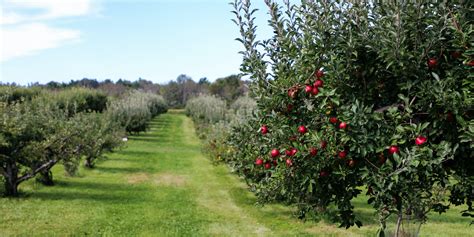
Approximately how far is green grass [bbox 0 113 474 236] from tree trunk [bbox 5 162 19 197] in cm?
38

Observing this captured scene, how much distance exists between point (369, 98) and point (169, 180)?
15.2m

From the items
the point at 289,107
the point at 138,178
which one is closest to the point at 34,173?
the point at 138,178

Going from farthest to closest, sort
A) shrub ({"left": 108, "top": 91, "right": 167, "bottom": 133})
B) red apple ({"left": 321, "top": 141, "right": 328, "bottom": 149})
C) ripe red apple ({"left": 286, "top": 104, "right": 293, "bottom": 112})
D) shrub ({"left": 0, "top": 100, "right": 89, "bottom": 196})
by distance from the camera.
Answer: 1. shrub ({"left": 108, "top": 91, "right": 167, "bottom": 133})
2. shrub ({"left": 0, "top": 100, "right": 89, "bottom": 196})
3. ripe red apple ({"left": 286, "top": 104, "right": 293, "bottom": 112})
4. red apple ({"left": 321, "top": 141, "right": 328, "bottom": 149})

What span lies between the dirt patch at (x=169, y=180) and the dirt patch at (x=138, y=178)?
38 centimetres

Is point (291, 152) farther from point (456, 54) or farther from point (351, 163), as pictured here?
point (456, 54)

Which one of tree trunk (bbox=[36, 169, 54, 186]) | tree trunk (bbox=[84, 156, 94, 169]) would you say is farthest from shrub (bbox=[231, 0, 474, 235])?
tree trunk (bbox=[84, 156, 94, 169])

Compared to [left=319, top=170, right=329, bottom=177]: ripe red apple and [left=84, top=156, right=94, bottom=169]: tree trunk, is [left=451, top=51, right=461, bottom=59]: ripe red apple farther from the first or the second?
[left=84, top=156, right=94, bottom=169]: tree trunk

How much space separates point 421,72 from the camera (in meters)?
3.83

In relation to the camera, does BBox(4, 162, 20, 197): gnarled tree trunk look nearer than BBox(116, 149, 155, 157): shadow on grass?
Yes

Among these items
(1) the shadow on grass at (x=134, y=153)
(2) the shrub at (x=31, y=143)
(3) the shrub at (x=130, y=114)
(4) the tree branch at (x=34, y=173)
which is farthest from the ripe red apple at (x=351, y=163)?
(3) the shrub at (x=130, y=114)

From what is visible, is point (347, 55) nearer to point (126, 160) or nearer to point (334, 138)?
point (334, 138)

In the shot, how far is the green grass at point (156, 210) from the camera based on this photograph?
10930mm

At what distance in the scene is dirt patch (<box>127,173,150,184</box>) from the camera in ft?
59.7

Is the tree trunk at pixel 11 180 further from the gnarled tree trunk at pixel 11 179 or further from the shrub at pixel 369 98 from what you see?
the shrub at pixel 369 98
